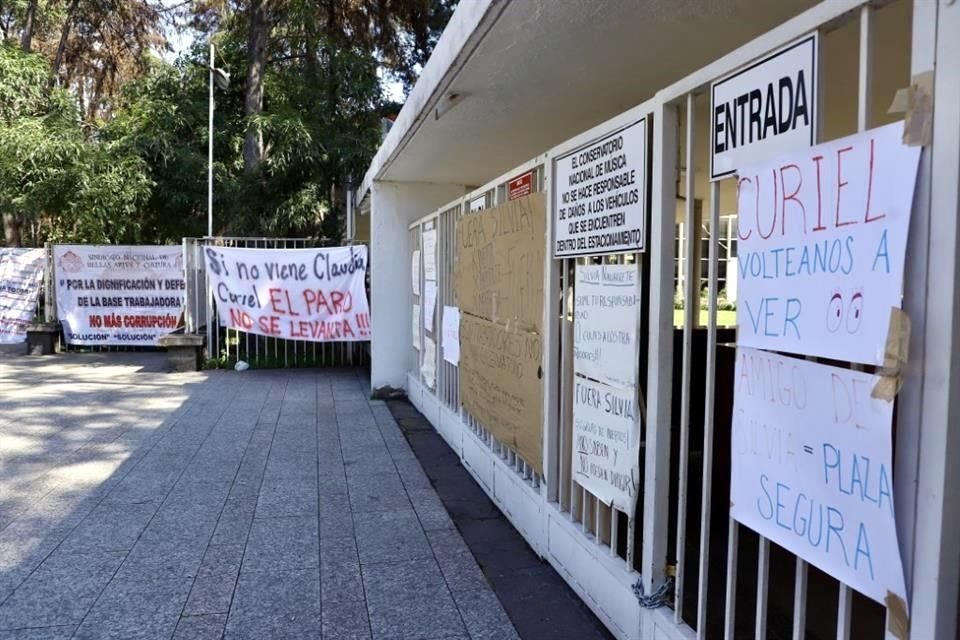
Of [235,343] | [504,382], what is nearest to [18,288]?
[235,343]

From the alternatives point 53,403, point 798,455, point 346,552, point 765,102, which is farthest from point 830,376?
point 53,403

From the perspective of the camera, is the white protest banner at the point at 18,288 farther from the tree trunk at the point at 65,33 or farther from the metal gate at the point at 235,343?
the tree trunk at the point at 65,33

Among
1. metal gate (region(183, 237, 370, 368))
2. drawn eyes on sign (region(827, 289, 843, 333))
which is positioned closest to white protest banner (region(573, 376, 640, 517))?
drawn eyes on sign (region(827, 289, 843, 333))

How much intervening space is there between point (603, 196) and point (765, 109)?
127 centimetres

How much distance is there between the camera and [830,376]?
6.67ft

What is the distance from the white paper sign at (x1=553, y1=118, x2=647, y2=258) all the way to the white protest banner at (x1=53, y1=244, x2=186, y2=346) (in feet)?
36.9

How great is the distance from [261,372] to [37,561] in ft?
25.3

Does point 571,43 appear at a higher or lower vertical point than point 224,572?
higher

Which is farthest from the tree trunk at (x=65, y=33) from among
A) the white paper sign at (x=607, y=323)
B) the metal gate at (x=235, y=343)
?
the white paper sign at (x=607, y=323)

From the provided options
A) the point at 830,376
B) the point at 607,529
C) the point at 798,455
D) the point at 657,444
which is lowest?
the point at 607,529

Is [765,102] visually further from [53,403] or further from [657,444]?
[53,403]

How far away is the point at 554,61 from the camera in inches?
179

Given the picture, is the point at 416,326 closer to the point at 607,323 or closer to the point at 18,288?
the point at 607,323

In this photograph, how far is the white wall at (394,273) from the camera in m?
9.52
